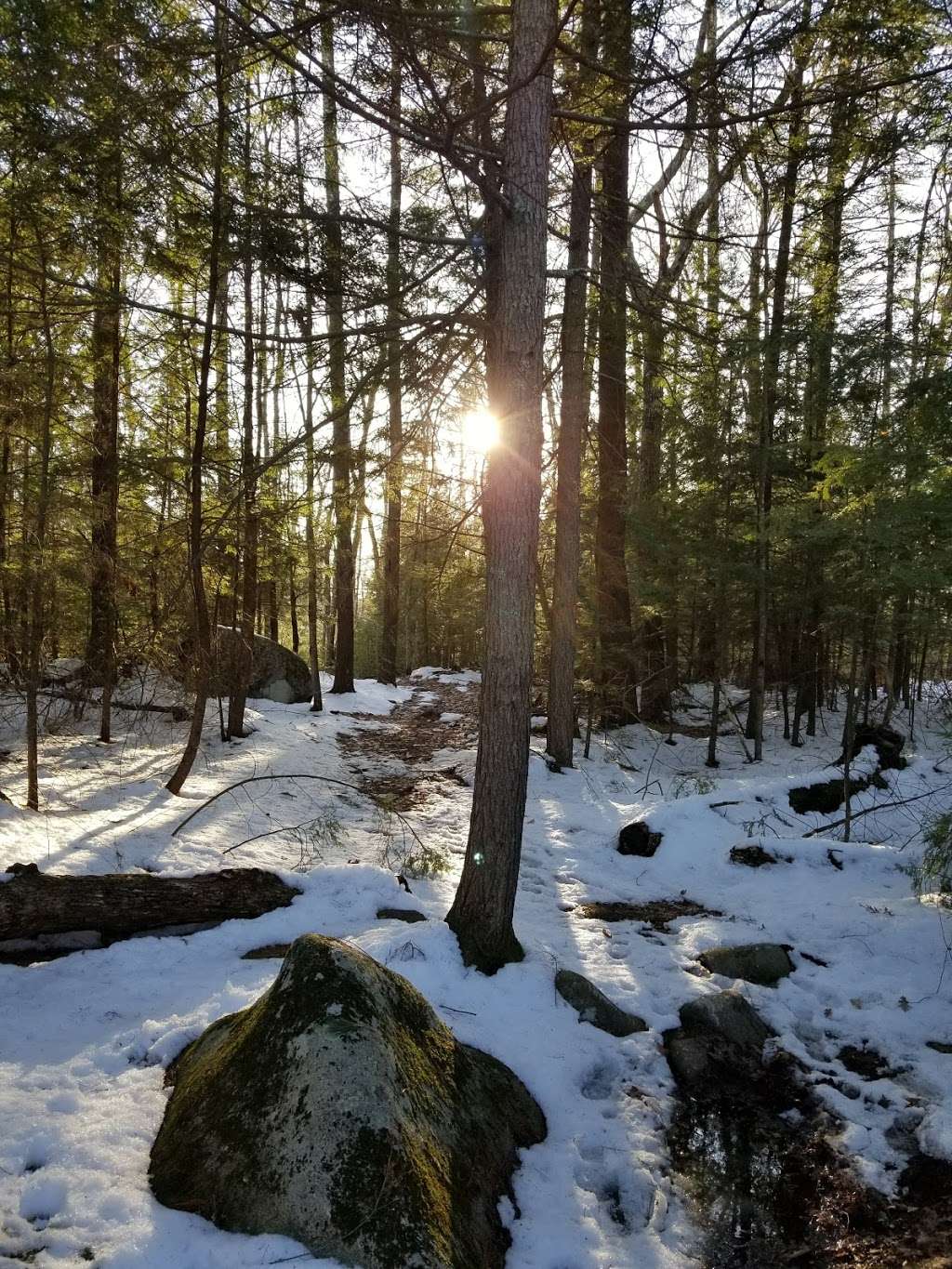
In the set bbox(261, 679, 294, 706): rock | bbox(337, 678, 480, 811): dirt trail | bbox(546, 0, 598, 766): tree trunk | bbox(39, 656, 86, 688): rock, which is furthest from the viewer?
bbox(261, 679, 294, 706): rock

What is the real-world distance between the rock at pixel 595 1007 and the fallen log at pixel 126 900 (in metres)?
2.11

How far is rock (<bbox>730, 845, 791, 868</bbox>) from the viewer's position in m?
6.26

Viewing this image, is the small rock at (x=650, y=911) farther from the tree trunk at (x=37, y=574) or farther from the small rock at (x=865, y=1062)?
the tree trunk at (x=37, y=574)

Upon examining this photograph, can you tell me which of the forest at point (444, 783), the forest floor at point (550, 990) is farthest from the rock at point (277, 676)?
the forest floor at point (550, 990)

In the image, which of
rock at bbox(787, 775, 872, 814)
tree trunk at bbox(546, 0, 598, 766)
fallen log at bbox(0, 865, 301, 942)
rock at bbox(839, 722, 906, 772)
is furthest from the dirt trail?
rock at bbox(839, 722, 906, 772)

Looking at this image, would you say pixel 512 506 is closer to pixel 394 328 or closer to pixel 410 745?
pixel 394 328

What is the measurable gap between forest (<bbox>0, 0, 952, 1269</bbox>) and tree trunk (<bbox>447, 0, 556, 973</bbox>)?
30 millimetres

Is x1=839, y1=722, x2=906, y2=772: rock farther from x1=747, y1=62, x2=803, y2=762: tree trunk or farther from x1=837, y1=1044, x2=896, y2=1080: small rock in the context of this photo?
x1=837, y1=1044, x2=896, y2=1080: small rock

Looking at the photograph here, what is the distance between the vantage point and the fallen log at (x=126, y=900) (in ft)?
12.4

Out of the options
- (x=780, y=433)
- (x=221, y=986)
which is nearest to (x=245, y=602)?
(x=221, y=986)

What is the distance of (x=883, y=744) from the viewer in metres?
9.03

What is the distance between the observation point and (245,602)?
35.0ft

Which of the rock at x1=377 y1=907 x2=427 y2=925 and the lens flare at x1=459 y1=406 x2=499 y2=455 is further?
the rock at x1=377 y1=907 x2=427 y2=925

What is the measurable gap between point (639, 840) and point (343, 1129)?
204 inches
